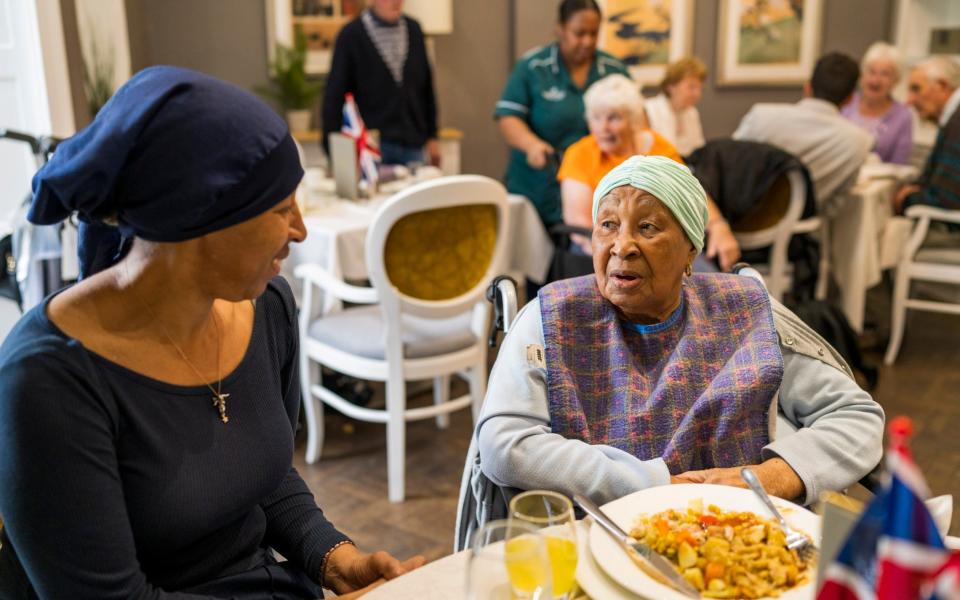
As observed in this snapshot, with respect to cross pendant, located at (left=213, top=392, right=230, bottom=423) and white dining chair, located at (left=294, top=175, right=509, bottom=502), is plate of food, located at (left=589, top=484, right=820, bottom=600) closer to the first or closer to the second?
cross pendant, located at (left=213, top=392, right=230, bottom=423)

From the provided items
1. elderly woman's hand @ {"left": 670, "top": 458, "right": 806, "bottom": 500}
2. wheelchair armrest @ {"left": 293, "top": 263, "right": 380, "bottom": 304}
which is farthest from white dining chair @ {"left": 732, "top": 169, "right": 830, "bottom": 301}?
elderly woman's hand @ {"left": 670, "top": 458, "right": 806, "bottom": 500}

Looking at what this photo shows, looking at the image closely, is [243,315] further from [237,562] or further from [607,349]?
[607,349]

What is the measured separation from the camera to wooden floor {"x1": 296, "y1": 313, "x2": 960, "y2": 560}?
2.88 metres

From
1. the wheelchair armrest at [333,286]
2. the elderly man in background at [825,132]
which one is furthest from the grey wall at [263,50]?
the wheelchair armrest at [333,286]

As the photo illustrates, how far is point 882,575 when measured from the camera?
0.66m

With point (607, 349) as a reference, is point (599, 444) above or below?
below

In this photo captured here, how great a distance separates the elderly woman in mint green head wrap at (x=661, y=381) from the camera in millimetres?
1441

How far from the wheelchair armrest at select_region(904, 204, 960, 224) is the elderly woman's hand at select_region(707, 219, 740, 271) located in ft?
3.85

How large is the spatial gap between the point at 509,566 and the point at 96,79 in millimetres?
4391

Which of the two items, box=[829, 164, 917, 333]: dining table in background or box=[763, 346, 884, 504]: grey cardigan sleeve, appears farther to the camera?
box=[829, 164, 917, 333]: dining table in background

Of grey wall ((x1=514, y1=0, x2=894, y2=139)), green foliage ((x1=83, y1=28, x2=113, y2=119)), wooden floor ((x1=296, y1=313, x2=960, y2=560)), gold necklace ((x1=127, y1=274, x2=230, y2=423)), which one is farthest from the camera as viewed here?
grey wall ((x1=514, y1=0, x2=894, y2=139))

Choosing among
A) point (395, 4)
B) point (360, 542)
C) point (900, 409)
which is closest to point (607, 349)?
point (360, 542)

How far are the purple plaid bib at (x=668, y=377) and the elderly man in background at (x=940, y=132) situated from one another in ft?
10.2

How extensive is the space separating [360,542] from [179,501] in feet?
5.47
